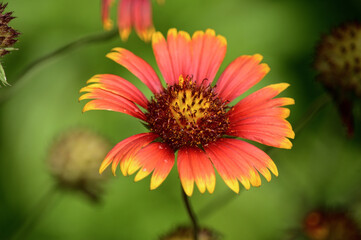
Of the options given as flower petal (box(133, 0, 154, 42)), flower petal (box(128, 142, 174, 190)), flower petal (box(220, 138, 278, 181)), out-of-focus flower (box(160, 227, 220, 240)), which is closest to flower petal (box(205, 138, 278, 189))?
flower petal (box(220, 138, 278, 181))

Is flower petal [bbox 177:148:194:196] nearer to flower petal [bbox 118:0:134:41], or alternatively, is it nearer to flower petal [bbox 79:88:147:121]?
flower petal [bbox 79:88:147:121]

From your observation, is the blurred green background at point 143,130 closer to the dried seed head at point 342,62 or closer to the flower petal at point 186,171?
the dried seed head at point 342,62

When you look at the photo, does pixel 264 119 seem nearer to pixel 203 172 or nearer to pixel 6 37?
pixel 203 172

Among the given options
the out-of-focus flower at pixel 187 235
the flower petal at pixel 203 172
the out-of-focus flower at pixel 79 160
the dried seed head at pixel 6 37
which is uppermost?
the dried seed head at pixel 6 37

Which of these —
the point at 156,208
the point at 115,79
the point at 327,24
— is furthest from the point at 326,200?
the point at 115,79

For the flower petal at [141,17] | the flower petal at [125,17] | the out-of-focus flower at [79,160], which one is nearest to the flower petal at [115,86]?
the flower petal at [125,17]

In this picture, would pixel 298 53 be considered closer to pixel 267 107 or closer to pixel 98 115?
pixel 98 115
